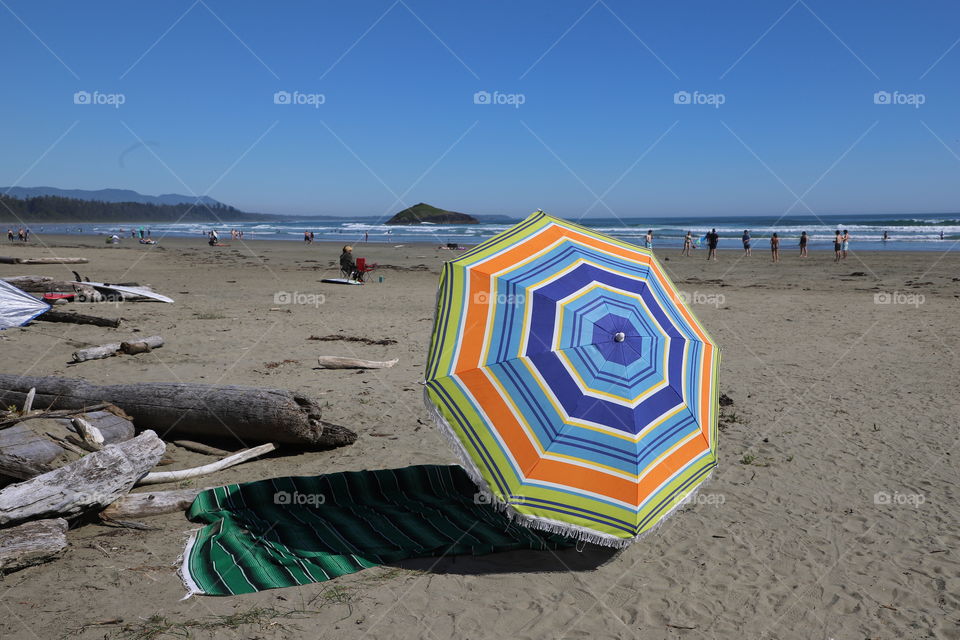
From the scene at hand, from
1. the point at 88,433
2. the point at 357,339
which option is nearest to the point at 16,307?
the point at 357,339

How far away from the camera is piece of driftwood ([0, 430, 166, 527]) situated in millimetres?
4312

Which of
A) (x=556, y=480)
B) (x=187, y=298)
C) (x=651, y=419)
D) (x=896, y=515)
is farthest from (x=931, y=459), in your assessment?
(x=187, y=298)

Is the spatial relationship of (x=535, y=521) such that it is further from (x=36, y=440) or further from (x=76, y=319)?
(x=76, y=319)

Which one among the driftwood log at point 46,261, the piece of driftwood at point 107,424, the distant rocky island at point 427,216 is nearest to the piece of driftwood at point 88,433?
the piece of driftwood at point 107,424

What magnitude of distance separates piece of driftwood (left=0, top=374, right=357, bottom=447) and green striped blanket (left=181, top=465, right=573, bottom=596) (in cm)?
82

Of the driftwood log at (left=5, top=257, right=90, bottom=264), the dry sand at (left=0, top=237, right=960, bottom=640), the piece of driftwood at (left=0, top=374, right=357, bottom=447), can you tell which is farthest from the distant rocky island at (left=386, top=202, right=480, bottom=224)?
the piece of driftwood at (left=0, top=374, right=357, bottom=447)

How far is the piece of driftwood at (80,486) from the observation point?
4312 millimetres

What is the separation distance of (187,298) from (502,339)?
13753 mm

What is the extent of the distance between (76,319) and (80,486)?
8.35 metres

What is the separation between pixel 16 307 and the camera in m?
11.1

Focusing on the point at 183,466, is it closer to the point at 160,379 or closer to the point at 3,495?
the point at 3,495

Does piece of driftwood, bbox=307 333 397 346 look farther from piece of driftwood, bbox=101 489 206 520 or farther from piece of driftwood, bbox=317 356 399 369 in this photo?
piece of driftwood, bbox=101 489 206 520

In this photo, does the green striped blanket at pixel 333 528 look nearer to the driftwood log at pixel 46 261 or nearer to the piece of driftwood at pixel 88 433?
the piece of driftwood at pixel 88 433

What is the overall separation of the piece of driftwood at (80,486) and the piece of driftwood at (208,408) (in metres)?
0.89
